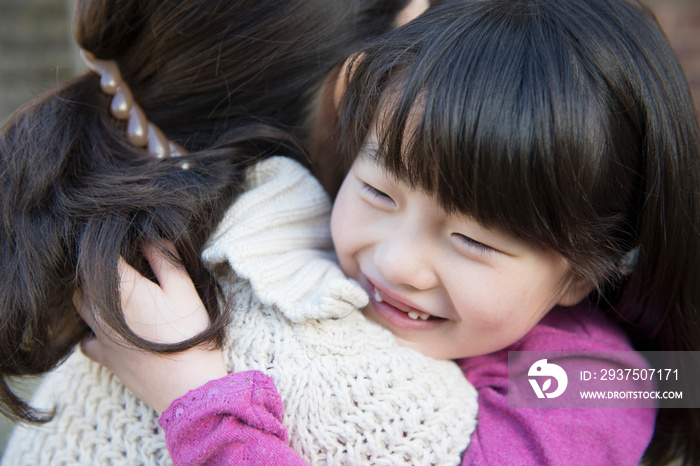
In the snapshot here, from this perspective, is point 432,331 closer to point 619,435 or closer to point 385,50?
point 619,435

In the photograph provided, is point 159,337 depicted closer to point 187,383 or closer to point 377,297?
point 187,383

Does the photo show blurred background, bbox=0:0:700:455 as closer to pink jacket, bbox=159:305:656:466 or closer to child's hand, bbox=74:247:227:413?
→ child's hand, bbox=74:247:227:413

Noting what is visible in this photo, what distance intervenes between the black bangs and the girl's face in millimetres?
36

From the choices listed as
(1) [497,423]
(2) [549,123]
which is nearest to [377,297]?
(1) [497,423]

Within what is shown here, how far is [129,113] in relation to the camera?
109cm

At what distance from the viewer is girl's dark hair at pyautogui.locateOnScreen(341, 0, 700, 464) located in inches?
30.6

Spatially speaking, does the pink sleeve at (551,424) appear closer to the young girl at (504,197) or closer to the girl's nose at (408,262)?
the young girl at (504,197)

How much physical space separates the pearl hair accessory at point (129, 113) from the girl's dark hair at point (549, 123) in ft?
1.20

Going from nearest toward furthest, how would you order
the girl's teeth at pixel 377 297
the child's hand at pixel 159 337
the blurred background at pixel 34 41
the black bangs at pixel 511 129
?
the black bangs at pixel 511 129 < the child's hand at pixel 159 337 < the girl's teeth at pixel 377 297 < the blurred background at pixel 34 41

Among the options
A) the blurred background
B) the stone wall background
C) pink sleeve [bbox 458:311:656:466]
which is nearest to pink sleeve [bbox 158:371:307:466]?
pink sleeve [bbox 458:311:656:466]

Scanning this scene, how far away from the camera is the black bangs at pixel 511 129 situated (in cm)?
77

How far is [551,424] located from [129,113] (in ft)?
3.14

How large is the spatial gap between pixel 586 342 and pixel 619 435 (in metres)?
0.17

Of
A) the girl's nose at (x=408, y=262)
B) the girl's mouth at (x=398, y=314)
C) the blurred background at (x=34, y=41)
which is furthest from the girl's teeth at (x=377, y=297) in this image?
the blurred background at (x=34, y=41)
